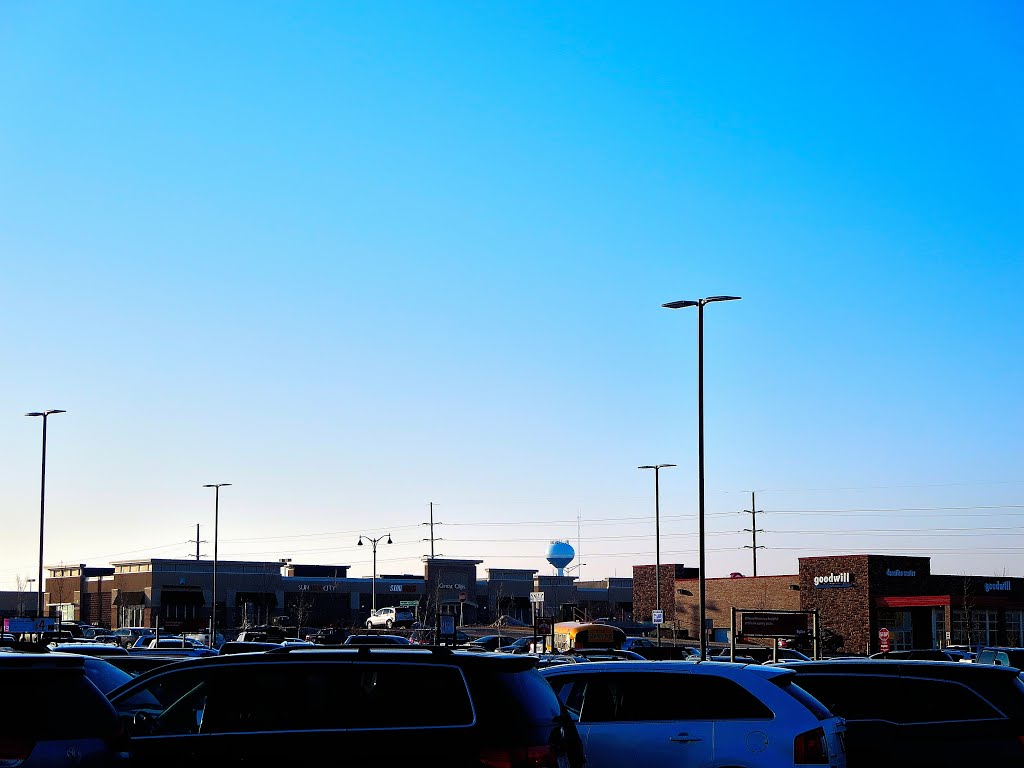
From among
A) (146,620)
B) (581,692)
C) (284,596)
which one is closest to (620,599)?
(284,596)

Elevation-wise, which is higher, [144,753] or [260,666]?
[260,666]

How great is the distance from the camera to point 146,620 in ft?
352

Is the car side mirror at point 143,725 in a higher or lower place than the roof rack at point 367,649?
lower

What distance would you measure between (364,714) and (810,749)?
4175 mm

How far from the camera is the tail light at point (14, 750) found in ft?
29.0

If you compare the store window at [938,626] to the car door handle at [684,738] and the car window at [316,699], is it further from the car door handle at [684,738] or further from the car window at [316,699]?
the car window at [316,699]

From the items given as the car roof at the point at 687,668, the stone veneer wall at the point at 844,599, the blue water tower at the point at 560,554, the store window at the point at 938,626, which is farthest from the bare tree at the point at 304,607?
the car roof at the point at 687,668

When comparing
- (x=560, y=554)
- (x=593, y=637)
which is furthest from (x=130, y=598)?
(x=593, y=637)

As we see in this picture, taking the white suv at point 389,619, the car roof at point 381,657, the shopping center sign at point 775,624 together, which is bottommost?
the white suv at point 389,619

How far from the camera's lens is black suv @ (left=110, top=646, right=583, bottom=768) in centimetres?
994

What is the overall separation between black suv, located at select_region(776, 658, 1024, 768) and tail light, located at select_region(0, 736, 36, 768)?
7.85 metres

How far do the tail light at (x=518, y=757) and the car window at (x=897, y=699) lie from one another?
5465 mm

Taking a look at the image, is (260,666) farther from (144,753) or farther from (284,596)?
(284,596)

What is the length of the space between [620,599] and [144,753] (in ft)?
439
